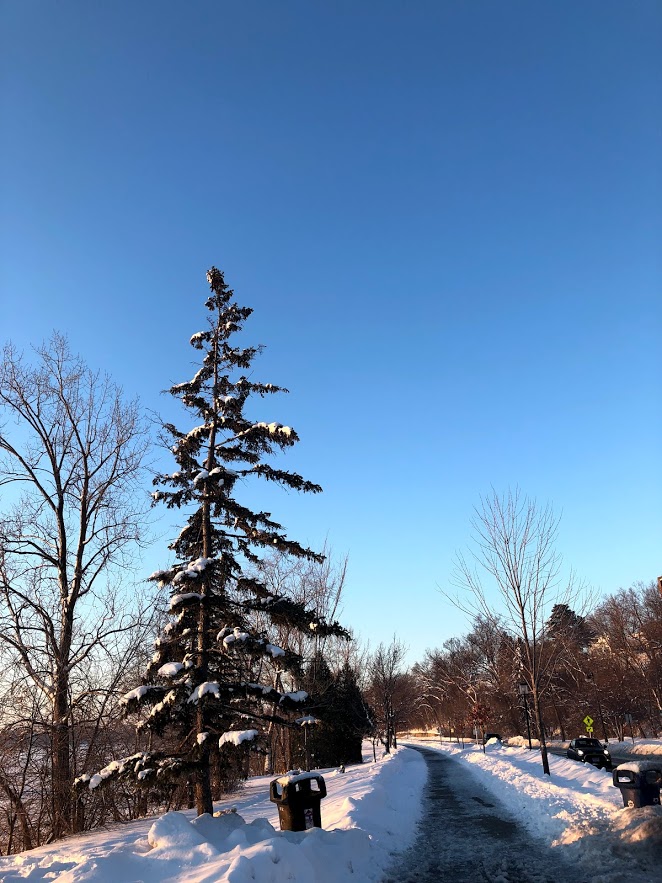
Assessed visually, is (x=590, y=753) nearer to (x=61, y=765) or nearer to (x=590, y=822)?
(x=590, y=822)

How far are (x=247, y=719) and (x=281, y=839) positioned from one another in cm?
370

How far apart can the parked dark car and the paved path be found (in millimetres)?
15129

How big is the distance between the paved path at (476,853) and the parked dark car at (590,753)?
1513 centimetres

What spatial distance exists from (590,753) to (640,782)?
20.0 meters

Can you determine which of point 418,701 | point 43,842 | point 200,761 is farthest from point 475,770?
point 418,701

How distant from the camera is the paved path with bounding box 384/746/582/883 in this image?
25.2 ft

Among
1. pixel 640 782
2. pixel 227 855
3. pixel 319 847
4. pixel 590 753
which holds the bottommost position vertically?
pixel 590 753

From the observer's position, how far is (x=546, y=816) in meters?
11.0

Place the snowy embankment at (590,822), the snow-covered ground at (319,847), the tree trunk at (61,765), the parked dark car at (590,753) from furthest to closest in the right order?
the parked dark car at (590,753) < the tree trunk at (61,765) < the snowy embankment at (590,822) < the snow-covered ground at (319,847)

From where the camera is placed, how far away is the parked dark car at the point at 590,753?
2602 centimetres

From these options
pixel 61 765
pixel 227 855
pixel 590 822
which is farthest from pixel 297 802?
pixel 61 765

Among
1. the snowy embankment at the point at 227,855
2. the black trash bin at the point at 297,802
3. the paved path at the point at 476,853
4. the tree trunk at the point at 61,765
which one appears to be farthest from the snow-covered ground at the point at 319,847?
the tree trunk at the point at 61,765

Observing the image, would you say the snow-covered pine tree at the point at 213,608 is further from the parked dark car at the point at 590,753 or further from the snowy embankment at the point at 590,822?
the parked dark car at the point at 590,753

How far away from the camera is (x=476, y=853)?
9.12m
